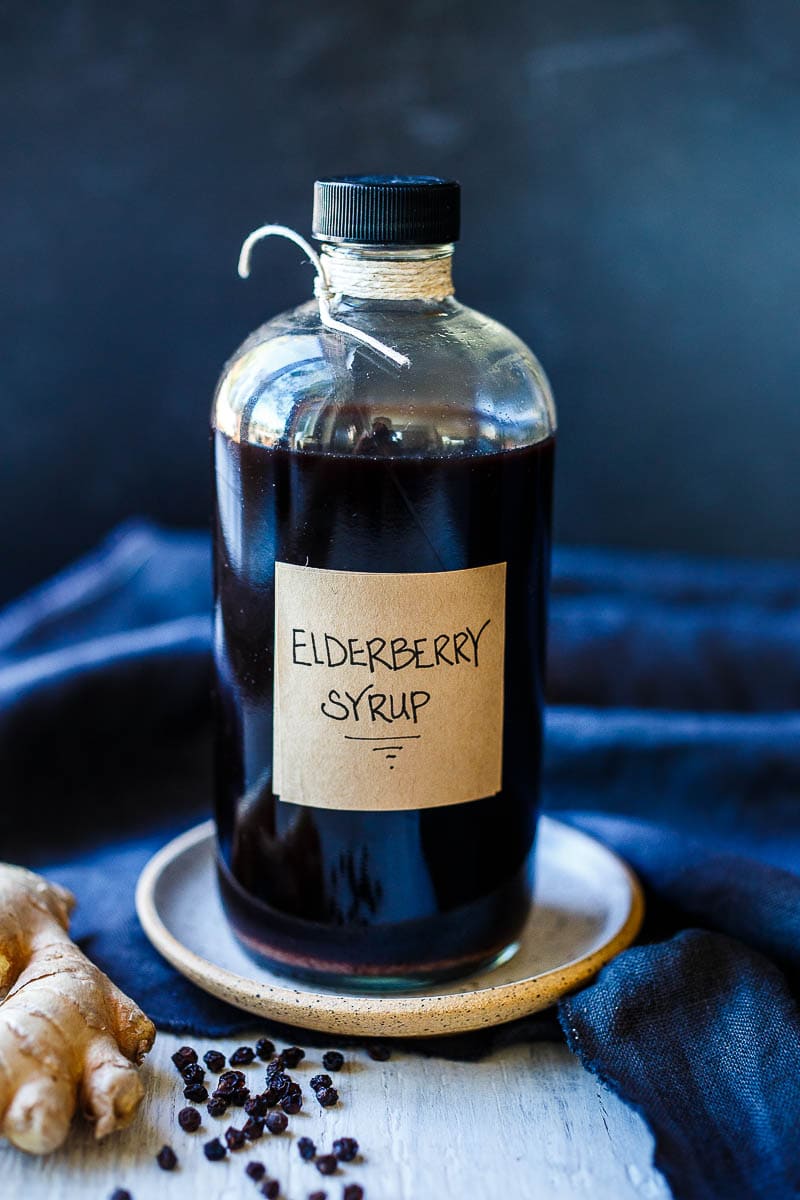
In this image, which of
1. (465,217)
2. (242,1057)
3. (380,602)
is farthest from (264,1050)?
(465,217)

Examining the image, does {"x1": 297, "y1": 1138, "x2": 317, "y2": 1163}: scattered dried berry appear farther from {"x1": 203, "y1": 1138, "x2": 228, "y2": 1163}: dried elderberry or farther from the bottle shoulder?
the bottle shoulder

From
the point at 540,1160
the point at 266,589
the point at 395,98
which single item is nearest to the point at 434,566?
the point at 266,589

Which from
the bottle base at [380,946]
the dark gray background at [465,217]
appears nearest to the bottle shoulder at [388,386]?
the bottle base at [380,946]

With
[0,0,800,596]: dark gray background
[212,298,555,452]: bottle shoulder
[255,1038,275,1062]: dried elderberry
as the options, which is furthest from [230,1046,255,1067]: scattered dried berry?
[0,0,800,596]: dark gray background

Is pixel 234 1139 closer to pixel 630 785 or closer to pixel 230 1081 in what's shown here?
pixel 230 1081

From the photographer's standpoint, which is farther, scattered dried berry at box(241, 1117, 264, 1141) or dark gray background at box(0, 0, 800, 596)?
dark gray background at box(0, 0, 800, 596)

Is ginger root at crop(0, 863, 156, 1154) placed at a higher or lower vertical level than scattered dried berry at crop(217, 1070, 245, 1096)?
higher
